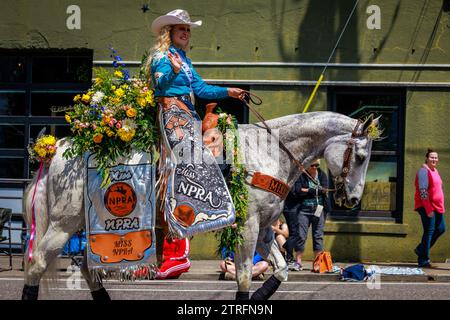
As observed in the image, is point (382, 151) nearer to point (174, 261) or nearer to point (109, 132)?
point (174, 261)

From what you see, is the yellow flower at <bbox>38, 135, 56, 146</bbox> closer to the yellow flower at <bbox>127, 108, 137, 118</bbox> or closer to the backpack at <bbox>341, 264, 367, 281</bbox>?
the yellow flower at <bbox>127, 108, 137, 118</bbox>

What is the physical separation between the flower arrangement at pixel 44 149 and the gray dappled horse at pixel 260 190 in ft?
0.22

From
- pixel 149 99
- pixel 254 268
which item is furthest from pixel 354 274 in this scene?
pixel 149 99

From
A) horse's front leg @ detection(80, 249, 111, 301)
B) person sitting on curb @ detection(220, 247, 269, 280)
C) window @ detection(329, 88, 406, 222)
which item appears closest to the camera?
horse's front leg @ detection(80, 249, 111, 301)

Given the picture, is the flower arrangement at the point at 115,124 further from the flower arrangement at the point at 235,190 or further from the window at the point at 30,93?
the window at the point at 30,93

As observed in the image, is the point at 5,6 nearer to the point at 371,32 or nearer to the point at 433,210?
the point at 371,32

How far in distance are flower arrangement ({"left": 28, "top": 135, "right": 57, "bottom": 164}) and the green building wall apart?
845 centimetres

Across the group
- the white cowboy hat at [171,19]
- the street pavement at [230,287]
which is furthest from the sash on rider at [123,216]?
the street pavement at [230,287]

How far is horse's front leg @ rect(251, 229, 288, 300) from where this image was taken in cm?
824

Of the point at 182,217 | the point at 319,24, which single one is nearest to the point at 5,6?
the point at 319,24

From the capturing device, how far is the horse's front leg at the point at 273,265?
8.24 m

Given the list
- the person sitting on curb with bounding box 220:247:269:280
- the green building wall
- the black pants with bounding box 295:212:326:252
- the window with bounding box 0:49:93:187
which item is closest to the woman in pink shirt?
the green building wall

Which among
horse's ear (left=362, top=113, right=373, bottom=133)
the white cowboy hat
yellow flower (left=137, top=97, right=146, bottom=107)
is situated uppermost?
the white cowboy hat
